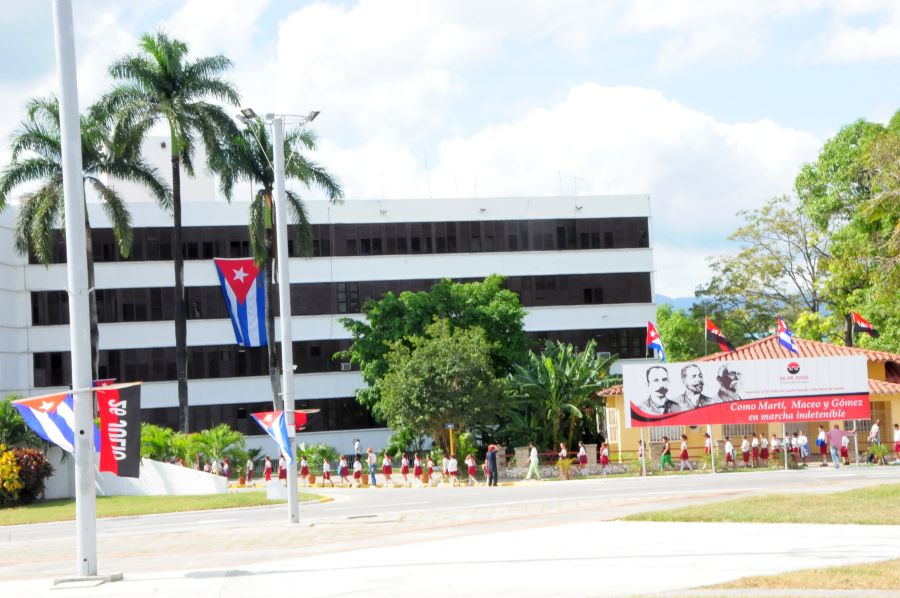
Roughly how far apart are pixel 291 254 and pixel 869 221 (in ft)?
103

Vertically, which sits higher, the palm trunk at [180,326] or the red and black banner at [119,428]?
the palm trunk at [180,326]

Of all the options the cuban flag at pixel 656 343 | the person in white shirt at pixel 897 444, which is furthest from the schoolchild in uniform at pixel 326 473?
the person in white shirt at pixel 897 444

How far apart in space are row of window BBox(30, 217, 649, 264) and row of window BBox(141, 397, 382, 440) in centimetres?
835

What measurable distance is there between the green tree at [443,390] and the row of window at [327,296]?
18255 mm

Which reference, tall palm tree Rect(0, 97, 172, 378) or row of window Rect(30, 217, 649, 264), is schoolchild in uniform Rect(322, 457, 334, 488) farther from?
row of window Rect(30, 217, 649, 264)

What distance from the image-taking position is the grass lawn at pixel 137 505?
34500mm

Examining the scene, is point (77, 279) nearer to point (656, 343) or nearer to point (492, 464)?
point (492, 464)

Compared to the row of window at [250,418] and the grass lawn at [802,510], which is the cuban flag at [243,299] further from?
the grass lawn at [802,510]

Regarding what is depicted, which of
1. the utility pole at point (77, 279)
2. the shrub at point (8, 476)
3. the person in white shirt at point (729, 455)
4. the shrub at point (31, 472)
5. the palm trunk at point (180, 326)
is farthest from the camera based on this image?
the palm trunk at point (180, 326)

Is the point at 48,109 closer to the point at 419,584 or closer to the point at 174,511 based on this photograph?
the point at 174,511

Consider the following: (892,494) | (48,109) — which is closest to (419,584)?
(892,494)

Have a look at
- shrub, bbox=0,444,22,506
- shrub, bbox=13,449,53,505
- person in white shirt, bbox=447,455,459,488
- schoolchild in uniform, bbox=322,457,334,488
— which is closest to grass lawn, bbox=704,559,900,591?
person in white shirt, bbox=447,455,459,488

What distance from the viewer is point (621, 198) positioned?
67.3 m

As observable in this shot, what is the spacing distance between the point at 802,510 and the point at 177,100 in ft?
123
